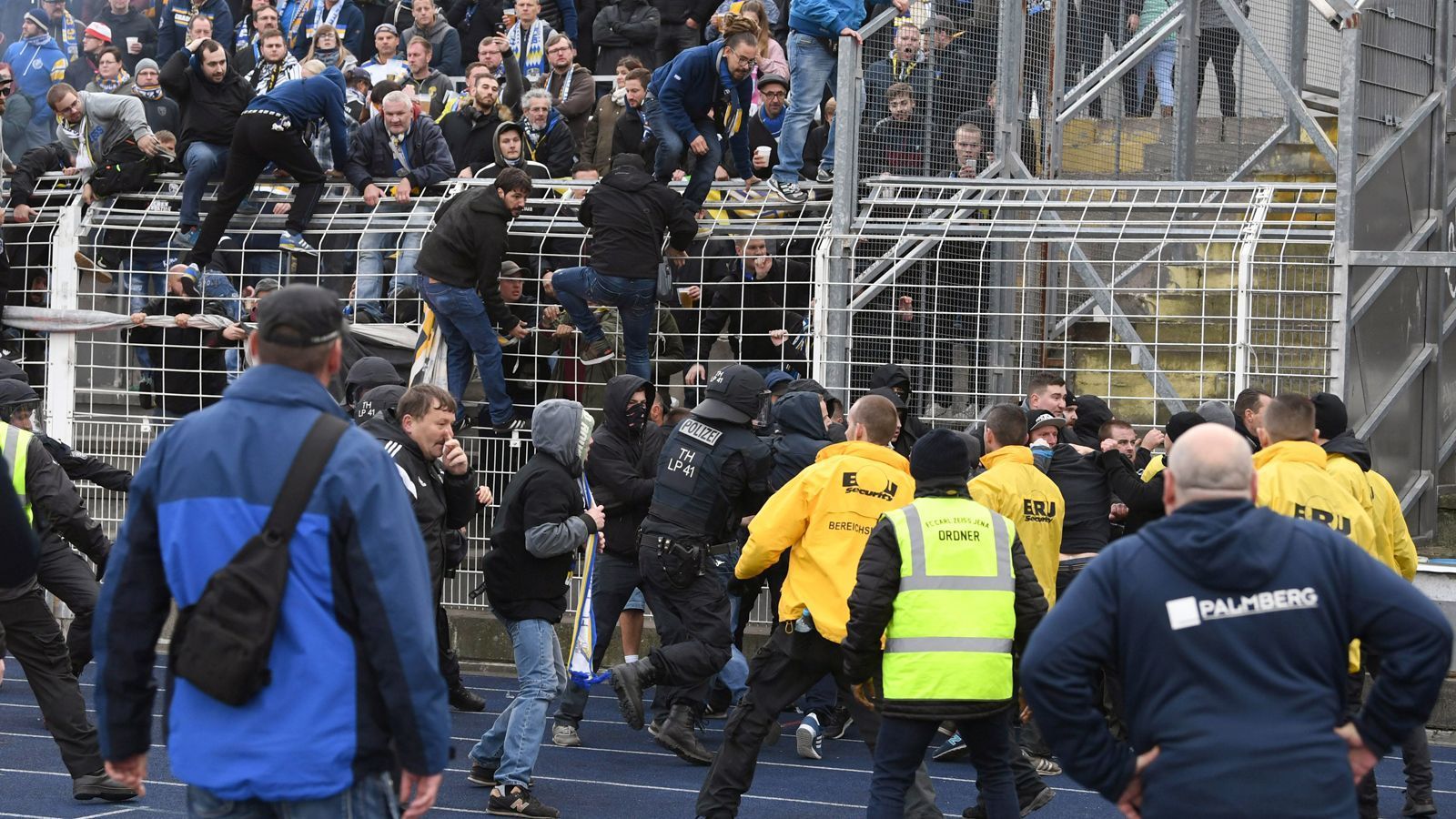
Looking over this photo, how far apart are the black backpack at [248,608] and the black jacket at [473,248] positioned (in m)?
7.37

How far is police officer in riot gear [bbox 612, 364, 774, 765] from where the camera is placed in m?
8.70

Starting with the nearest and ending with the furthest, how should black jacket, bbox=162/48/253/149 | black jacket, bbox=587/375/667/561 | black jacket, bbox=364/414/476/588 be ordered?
black jacket, bbox=364/414/476/588 < black jacket, bbox=587/375/667/561 < black jacket, bbox=162/48/253/149

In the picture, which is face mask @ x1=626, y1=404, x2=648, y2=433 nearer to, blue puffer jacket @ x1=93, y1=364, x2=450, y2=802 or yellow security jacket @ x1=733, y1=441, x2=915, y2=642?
yellow security jacket @ x1=733, y1=441, x2=915, y2=642

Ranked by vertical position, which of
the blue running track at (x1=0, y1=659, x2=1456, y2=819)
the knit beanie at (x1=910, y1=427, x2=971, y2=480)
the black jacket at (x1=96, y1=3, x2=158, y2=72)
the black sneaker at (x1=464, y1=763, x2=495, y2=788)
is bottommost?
the blue running track at (x1=0, y1=659, x2=1456, y2=819)

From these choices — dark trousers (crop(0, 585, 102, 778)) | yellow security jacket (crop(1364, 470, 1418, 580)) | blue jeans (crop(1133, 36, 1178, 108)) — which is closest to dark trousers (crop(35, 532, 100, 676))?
dark trousers (crop(0, 585, 102, 778))

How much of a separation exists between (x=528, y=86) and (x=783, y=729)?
677 cm

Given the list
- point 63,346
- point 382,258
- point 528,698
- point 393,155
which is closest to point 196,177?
point 393,155

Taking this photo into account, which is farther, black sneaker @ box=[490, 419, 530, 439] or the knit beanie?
black sneaker @ box=[490, 419, 530, 439]

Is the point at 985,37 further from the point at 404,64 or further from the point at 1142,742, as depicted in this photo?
the point at 1142,742

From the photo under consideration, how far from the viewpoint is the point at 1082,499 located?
9.12 metres

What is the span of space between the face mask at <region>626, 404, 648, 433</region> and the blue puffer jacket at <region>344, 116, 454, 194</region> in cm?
402

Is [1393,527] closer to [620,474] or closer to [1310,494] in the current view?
[1310,494]

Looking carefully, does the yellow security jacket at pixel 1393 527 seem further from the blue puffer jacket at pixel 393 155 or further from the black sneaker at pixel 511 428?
the blue puffer jacket at pixel 393 155

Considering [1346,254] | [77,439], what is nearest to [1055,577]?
[1346,254]
